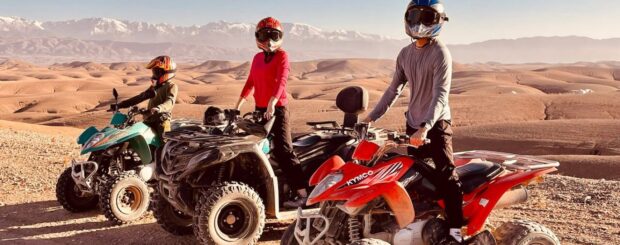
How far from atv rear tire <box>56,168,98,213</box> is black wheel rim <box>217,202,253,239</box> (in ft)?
10.5

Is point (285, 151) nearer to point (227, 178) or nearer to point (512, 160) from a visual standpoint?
point (227, 178)

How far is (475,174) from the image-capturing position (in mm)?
5348

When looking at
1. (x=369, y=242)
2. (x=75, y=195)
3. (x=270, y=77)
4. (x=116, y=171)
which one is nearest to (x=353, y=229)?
(x=369, y=242)

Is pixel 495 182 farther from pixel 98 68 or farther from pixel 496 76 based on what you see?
pixel 98 68

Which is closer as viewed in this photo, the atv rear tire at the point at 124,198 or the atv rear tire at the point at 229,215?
the atv rear tire at the point at 229,215

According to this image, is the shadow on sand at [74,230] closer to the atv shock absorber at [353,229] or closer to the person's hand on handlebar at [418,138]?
the atv shock absorber at [353,229]

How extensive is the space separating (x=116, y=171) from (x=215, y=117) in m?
2.34

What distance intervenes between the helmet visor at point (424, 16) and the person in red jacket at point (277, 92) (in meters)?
2.31

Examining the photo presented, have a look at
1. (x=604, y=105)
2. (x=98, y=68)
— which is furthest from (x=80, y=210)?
(x=98, y=68)

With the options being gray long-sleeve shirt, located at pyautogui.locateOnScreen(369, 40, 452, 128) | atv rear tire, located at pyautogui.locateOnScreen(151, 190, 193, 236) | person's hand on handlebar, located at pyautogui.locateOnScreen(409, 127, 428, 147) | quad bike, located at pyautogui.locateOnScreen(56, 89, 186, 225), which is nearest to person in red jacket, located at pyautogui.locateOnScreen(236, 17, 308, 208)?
atv rear tire, located at pyautogui.locateOnScreen(151, 190, 193, 236)

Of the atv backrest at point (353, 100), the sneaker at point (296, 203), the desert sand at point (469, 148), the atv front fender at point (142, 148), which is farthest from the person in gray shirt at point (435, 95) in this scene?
the atv front fender at point (142, 148)

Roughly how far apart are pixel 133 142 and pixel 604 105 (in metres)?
38.1

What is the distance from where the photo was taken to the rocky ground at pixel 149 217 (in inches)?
293

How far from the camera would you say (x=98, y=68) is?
182 meters
